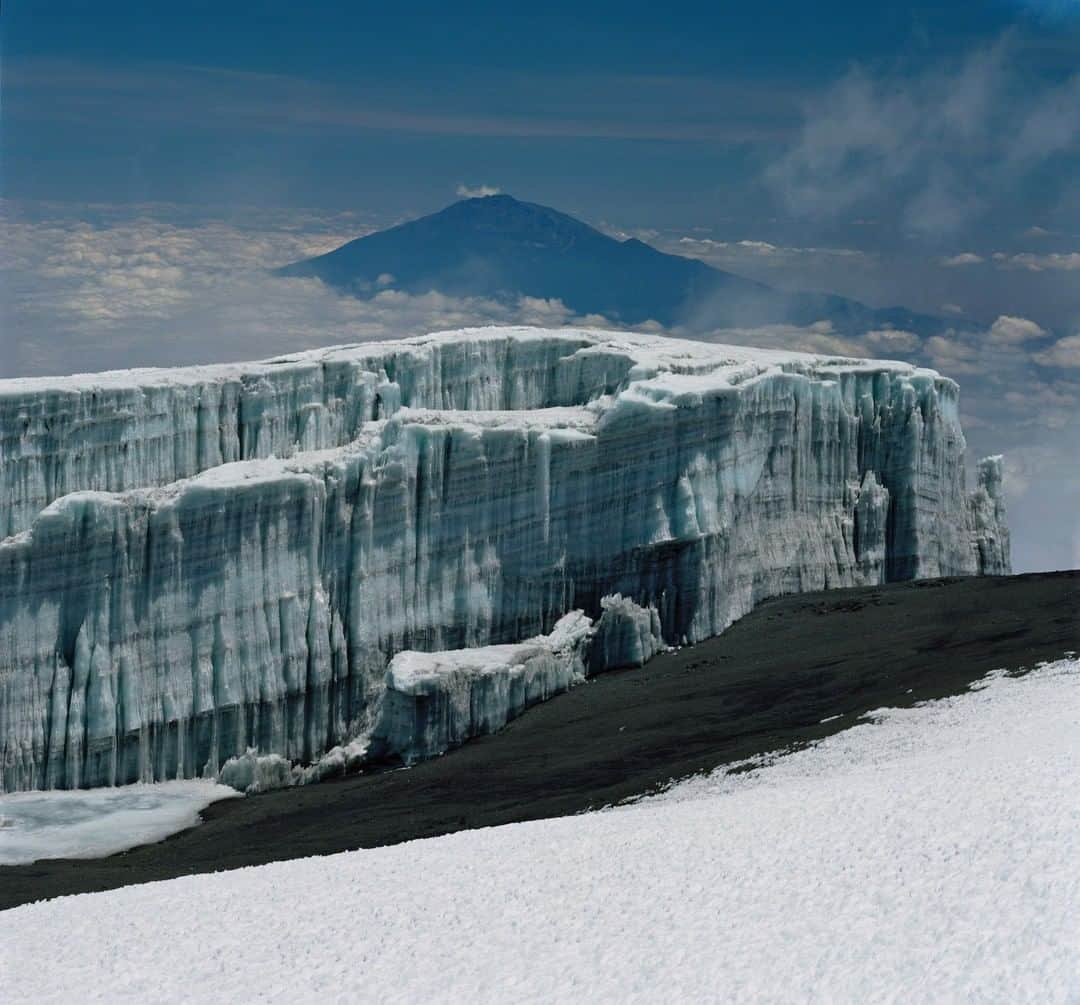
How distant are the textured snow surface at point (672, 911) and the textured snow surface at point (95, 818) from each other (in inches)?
458

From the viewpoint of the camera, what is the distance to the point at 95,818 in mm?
52906

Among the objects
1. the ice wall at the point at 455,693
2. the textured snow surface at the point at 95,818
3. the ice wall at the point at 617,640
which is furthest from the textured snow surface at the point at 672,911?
the ice wall at the point at 617,640

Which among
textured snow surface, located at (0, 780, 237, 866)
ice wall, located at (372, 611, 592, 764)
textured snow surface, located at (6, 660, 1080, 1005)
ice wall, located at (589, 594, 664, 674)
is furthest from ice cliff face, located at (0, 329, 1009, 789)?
textured snow surface, located at (6, 660, 1080, 1005)

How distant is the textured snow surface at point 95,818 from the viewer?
165 feet

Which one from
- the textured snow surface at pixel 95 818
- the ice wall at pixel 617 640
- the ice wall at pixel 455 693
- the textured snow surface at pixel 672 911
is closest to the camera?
the textured snow surface at pixel 672 911

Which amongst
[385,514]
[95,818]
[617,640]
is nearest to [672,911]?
[95,818]

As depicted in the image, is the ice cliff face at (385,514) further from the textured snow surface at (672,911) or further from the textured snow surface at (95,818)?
the textured snow surface at (672,911)

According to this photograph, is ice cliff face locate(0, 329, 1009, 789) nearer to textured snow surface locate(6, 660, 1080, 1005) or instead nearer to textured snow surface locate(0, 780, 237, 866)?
textured snow surface locate(0, 780, 237, 866)

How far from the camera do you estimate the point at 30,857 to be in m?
49.2

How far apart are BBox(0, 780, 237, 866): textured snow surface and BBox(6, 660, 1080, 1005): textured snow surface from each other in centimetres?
1163

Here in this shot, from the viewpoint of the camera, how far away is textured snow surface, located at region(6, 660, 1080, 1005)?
1062 inches

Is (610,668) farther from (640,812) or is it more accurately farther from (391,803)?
(640,812)

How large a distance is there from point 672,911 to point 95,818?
28.8m

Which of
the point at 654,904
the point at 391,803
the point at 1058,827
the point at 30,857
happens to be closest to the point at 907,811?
the point at 1058,827
